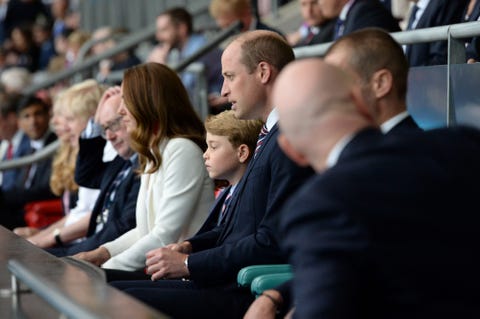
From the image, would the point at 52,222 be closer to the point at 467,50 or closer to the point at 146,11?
the point at 467,50

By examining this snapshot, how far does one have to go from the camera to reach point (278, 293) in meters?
3.55

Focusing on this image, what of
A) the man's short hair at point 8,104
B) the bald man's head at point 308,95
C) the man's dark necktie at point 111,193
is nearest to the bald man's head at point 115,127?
the man's dark necktie at point 111,193

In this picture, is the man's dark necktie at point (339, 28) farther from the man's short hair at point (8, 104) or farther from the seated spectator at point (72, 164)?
the man's short hair at point (8, 104)

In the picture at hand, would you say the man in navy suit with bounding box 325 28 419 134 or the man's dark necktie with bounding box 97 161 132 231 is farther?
the man's dark necktie with bounding box 97 161 132 231

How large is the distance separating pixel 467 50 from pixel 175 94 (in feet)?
4.38

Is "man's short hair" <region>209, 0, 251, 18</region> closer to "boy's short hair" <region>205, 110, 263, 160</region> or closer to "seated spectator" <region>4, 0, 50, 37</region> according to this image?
"boy's short hair" <region>205, 110, 263, 160</region>

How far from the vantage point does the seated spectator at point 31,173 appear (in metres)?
8.09

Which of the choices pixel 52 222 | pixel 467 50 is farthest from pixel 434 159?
pixel 52 222

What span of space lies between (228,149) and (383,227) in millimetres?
2296

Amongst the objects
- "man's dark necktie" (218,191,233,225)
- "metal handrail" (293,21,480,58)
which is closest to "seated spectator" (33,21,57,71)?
"metal handrail" (293,21,480,58)

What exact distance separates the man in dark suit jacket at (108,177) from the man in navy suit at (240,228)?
1236mm

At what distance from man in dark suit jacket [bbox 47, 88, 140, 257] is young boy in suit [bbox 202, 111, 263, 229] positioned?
3.42 feet

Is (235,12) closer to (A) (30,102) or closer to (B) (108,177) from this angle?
A: (A) (30,102)

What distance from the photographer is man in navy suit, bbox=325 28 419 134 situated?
3.50 metres
